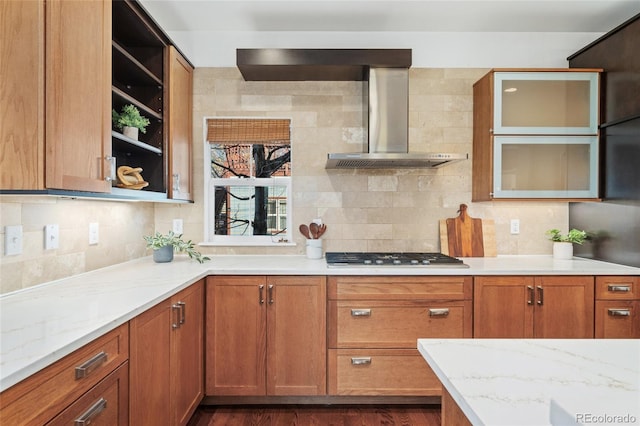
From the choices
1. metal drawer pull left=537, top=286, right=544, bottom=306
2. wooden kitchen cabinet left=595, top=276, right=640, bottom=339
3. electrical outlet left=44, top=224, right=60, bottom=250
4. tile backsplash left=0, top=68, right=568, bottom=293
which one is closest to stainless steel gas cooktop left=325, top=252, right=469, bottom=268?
tile backsplash left=0, top=68, right=568, bottom=293

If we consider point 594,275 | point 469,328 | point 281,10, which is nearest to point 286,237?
point 469,328

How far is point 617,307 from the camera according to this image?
2.14m

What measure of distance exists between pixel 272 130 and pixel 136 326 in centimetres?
183

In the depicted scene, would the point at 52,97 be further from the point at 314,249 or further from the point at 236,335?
the point at 314,249

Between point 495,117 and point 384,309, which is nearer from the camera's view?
point 384,309

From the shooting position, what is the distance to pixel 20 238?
59.9 inches

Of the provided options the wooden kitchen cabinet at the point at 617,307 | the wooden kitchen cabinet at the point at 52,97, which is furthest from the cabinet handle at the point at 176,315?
the wooden kitchen cabinet at the point at 617,307

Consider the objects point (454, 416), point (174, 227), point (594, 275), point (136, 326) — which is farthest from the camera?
point (174, 227)

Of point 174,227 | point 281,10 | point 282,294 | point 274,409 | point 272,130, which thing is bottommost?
point 274,409

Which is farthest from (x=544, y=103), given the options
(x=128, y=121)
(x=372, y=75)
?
(x=128, y=121)

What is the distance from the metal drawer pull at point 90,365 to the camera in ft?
3.33

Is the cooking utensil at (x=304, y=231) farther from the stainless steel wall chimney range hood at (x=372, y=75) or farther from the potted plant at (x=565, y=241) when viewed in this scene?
the potted plant at (x=565, y=241)

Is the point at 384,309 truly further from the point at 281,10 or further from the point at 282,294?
the point at 281,10

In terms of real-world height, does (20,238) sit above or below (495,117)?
below
